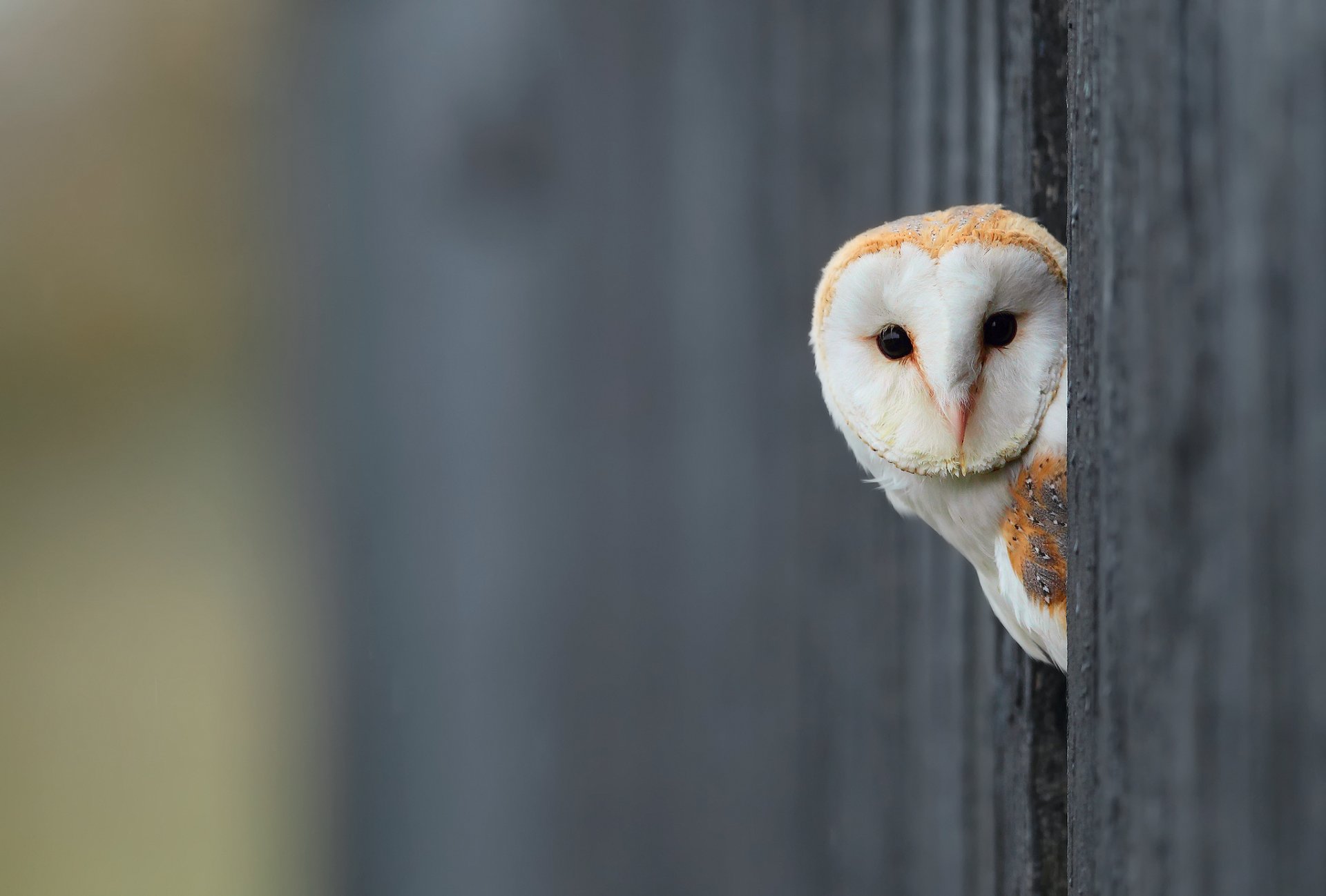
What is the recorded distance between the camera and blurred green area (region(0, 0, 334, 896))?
972mm

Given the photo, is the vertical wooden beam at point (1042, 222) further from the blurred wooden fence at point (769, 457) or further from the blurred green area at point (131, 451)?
the blurred green area at point (131, 451)

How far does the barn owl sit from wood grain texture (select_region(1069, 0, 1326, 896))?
0.17 m

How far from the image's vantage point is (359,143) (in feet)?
2.63

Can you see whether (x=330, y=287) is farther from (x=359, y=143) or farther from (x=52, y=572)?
(x=52, y=572)

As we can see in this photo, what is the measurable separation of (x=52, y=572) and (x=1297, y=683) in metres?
1.06

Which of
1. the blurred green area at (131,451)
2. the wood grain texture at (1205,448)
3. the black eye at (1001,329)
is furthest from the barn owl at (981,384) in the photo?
the blurred green area at (131,451)

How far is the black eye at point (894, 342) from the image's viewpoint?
1.45ft

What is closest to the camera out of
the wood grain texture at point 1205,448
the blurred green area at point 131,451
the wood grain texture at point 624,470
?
the wood grain texture at point 1205,448

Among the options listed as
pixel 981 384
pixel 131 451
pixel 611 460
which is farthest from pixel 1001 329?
pixel 131 451

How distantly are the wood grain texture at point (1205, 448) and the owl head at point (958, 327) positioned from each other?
0.17 m

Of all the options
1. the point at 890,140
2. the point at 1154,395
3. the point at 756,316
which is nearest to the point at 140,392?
the point at 756,316

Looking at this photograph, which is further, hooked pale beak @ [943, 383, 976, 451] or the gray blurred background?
hooked pale beak @ [943, 383, 976, 451]

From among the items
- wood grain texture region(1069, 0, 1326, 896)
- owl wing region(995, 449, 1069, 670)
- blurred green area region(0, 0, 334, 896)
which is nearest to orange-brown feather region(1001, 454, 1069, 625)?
owl wing region(995, 449, 1069, 670)

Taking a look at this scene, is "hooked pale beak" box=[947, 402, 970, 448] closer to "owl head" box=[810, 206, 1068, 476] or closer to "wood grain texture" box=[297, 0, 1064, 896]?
"owl head" box=[810, 206, 1068, 476]
